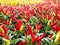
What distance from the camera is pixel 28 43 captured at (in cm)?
267

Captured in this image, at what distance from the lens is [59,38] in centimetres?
262

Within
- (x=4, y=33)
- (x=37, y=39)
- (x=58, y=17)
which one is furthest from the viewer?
(x=58, y=17)

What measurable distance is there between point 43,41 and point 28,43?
27 centimetres

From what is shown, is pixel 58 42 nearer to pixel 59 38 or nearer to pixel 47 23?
pixel 59 38

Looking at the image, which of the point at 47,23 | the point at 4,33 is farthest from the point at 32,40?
the point at 47,23

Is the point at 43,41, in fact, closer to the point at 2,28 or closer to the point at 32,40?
the point at 32,40

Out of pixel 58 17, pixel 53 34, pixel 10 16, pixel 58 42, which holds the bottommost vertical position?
pixel 58 42

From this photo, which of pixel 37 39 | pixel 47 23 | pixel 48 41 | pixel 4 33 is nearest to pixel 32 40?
pixel 37 39

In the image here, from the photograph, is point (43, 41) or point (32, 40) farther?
point (43, 41)

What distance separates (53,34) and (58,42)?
34 cm

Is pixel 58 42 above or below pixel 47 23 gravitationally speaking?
below

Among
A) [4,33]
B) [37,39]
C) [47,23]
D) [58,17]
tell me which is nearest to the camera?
[37,39]

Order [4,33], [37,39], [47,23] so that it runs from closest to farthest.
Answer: [37,39]
[4,33]
[47,23]

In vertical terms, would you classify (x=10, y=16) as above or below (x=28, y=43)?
above
